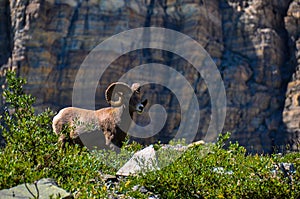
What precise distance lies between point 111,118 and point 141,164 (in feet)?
8.47

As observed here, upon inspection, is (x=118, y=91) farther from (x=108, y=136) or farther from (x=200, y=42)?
(x=200, y=42)

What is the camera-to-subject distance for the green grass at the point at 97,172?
200 inches

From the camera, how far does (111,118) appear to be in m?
9.77

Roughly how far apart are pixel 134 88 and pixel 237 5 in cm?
3636

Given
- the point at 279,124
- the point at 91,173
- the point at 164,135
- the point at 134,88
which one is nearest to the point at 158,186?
the point at 91,173

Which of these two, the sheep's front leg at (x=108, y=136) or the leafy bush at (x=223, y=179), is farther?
the sheep's front leg at (x=108, y=136)

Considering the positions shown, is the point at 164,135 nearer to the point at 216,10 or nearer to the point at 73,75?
the point at 73,75

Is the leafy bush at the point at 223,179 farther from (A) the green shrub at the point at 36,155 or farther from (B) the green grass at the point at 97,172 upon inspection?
(A) the green shrub at the point at 36,155

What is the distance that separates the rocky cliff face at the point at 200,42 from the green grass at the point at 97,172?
3206 cm

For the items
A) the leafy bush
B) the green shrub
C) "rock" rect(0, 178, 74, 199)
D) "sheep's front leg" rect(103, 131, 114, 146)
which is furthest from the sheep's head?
"rock" rect(0, 178, 74, 199)

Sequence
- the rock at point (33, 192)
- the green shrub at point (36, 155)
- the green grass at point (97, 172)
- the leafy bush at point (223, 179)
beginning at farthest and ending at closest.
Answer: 1. the leafy bush at point (223, 179)
2. the green grass at point (97, 172)
3. the green shrub at point (36, 155)
4. the rock at point (33, 192)

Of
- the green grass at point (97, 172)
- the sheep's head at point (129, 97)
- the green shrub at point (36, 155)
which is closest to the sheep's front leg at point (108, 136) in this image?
the sheep's head at point (129, 97)

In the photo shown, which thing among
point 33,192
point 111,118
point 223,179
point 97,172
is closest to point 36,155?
point 33,192

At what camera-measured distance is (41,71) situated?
→ 124ft
